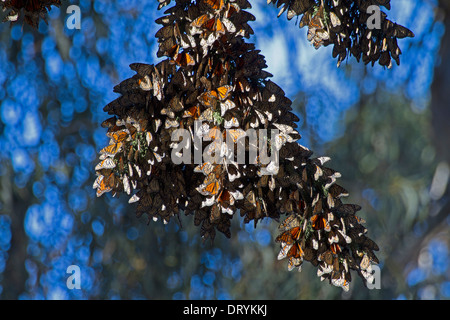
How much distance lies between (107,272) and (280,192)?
1.23 m

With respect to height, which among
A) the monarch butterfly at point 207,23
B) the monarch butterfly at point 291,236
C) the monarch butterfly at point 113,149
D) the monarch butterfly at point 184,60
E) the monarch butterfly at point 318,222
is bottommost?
the monarch butterfly at point 291,236

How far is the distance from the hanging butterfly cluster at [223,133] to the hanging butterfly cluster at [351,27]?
7 centimetres

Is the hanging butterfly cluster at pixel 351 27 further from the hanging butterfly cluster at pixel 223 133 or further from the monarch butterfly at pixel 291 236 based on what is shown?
the monarch butterfly at pixel 291 236

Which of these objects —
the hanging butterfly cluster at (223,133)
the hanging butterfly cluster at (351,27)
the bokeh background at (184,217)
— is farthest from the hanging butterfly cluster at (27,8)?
the bokeh background at (184,217)

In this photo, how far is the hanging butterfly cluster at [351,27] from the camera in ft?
1.66

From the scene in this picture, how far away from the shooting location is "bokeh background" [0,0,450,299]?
1.59 metres

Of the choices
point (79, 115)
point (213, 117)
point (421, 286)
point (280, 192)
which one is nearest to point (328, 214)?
point (280, 192)

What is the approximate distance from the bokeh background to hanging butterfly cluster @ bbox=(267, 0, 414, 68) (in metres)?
1.04

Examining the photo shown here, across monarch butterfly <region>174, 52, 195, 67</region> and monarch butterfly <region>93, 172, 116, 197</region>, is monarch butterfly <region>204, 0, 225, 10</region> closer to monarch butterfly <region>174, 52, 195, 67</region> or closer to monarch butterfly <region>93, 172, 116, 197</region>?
monarch butterfly <region>174, 52, 195, 67</region>

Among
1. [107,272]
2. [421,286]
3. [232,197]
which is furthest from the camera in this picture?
[421,286]

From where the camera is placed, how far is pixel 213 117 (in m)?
0.45

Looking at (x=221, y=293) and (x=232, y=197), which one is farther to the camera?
(x=221, y=293)

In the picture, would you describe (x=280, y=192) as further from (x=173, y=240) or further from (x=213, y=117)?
Result: (x=173, y=240)

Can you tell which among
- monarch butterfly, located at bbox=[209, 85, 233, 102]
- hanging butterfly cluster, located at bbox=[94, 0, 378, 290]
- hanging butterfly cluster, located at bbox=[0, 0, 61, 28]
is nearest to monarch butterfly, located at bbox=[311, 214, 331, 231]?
hanging butterfly cluster, located at bbox=[94, 0, 378, 290]
